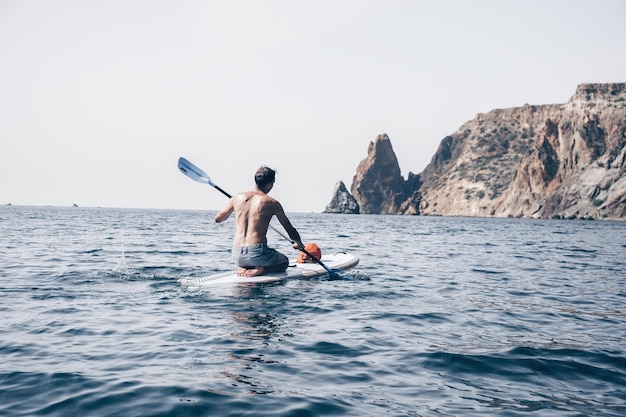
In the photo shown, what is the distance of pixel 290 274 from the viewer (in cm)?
1052

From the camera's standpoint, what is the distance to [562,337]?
6.56 metres

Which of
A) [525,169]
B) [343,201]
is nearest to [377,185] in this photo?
[343,201]

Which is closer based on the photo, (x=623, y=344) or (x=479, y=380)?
(x=479, y=380)

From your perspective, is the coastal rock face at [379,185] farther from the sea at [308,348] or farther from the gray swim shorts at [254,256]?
the gray swim shorts at [254,256]

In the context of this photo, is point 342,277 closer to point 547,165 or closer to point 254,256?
point 254,256

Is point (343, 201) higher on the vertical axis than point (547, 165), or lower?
lower

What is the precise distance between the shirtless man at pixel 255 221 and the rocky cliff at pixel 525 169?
9627cm

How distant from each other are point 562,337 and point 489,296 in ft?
10.4

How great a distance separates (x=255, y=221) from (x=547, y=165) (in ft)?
384

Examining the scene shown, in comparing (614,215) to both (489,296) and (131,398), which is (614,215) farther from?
(131,398)

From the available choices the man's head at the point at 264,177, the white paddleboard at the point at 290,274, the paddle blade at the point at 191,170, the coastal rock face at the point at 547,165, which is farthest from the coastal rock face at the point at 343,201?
the man's head at the point at 264,177

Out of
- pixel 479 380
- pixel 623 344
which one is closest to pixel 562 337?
pixel 623 344

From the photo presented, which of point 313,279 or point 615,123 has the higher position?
point 615,123

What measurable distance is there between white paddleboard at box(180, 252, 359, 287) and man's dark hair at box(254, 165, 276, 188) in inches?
72.1
